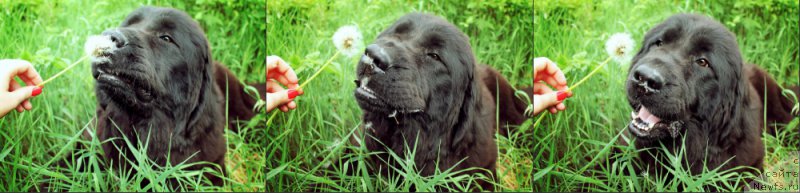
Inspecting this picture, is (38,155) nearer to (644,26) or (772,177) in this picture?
(644,26)

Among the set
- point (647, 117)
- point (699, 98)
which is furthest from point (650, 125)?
point (699, 98)

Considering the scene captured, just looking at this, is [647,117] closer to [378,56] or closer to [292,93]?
[378,56]

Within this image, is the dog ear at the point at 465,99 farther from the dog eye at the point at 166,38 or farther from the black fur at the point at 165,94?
the dog eye at the point at 166,38

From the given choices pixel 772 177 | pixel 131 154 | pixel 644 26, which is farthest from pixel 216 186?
pixel 772 177

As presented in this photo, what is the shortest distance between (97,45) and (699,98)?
8.06 ft

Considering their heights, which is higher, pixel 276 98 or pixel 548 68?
pixel 548 68

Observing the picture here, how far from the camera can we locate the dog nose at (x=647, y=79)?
3.28 m

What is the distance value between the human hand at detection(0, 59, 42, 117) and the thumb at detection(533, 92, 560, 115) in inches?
82.4

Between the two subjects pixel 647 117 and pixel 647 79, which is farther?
pixel 647 117

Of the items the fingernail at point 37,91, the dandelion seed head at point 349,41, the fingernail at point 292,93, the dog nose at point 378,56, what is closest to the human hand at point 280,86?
the fingernail at point 292,93

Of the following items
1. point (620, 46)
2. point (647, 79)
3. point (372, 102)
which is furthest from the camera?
point (620, 46)

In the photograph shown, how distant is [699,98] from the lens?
338 cm

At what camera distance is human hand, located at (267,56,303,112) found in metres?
3.52

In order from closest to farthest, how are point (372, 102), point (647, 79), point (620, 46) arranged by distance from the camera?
point (647, 79)
point (372, 102)
point (620, 46)
